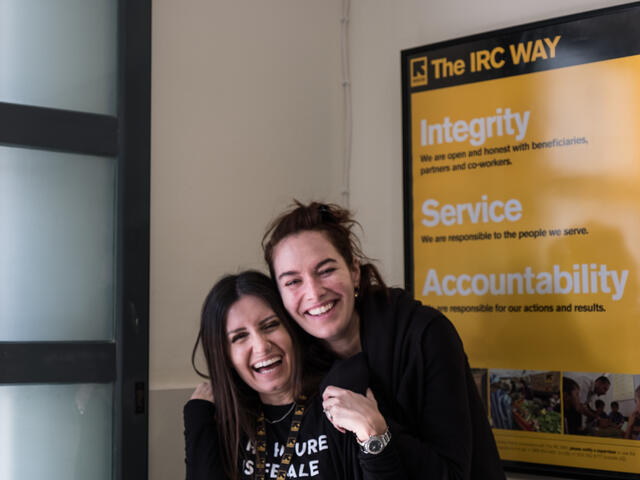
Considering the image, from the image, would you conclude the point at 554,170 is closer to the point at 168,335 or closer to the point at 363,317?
the point at 363,317

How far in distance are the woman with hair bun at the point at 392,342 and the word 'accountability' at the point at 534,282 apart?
53 cm

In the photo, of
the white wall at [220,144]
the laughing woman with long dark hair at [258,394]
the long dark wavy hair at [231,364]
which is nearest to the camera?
the laughing woman with long dark hair at [258,394]

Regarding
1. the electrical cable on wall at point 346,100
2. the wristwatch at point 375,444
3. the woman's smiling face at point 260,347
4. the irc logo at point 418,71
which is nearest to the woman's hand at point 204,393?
the woman's smiling face at point 260,347

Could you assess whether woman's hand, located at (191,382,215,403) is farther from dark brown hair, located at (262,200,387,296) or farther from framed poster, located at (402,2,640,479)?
framed poster, located at (402,2,640,479)

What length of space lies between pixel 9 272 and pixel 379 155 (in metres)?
1.35

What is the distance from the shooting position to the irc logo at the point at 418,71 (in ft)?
8.71

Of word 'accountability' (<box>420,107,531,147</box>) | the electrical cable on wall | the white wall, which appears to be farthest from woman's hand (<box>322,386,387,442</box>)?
the electrical cable on wall

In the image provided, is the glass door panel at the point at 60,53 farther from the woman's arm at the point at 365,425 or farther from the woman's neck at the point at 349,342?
the woman's arm at the point at 365,425

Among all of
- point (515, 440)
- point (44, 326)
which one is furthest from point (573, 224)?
point (44, 326)

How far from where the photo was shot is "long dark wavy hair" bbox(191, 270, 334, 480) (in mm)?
1996

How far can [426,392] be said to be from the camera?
1855 millimetres

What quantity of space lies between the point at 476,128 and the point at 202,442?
1.32 metres

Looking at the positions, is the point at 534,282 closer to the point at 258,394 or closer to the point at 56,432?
the point at 258,394

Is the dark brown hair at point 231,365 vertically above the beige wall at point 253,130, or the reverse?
→ the beige wall at point 253,130
